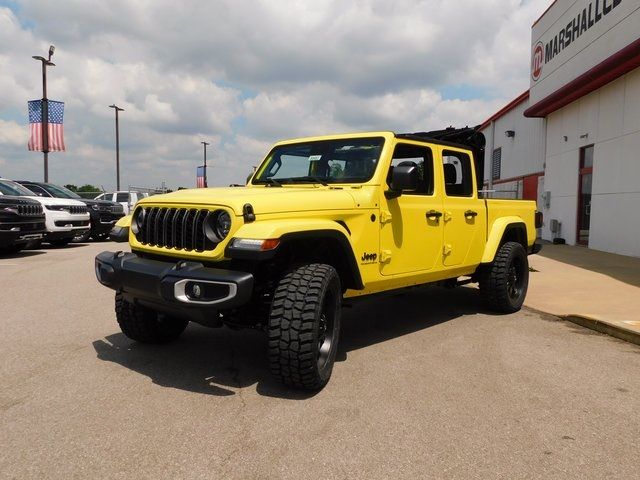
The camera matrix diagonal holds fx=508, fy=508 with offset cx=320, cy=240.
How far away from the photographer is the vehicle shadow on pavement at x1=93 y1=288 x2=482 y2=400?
3617 millimetres

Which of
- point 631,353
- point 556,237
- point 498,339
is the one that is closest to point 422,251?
point 498,339

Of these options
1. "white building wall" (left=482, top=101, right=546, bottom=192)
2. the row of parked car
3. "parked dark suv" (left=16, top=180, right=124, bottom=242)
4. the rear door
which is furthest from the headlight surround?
"white building wall" (left=482, top=101, right=546, bottom=192)

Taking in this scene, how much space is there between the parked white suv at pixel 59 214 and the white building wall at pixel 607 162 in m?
13.0

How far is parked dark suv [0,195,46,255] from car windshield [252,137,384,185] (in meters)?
7.53

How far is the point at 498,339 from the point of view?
483 centimetres

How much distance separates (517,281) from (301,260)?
3.59 metres

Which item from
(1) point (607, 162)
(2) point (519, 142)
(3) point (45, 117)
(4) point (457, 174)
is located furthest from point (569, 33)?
(3) point (45, 117)

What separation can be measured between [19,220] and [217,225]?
892cm

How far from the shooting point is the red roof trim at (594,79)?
35.8ft

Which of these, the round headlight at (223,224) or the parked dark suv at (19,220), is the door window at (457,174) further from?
the parked dark suv at (19,220)

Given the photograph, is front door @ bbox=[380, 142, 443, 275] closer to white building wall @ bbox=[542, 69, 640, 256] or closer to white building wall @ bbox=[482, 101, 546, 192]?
white building wall @ bbox=[542, 69, 640, 256]

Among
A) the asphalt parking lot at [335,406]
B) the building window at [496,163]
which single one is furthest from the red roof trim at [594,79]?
the asphalt parking lot at [335,406]

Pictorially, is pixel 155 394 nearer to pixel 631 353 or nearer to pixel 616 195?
pixel 631 353

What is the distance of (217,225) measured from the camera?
3.39 meters
